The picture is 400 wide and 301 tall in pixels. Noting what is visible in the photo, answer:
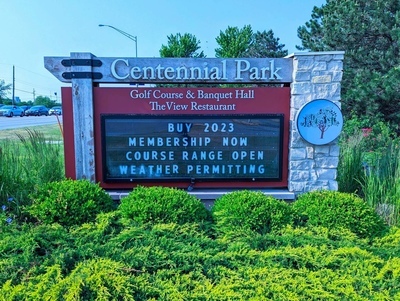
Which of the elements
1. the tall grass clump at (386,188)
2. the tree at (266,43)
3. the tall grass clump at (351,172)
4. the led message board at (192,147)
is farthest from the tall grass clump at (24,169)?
the tree at (266,43)

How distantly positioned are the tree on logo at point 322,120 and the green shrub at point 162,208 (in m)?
1.96

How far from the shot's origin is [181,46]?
1683 centimetres

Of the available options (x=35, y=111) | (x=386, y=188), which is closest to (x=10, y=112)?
(x=35, y=111)

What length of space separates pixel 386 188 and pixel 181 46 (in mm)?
14121

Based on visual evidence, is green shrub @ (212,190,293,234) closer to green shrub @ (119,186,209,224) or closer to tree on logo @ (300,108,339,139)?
green shrub @ (119,186,209,224)

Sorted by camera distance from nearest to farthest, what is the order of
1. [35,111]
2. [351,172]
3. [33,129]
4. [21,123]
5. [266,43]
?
1. [351,172]
2. [33,129]
3. [266,43]
4. [21,123]
5. [35,111]

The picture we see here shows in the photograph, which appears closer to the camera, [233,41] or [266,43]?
[233,41]

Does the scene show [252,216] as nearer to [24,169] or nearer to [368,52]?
[24,169]

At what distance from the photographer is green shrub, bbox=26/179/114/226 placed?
142 inches

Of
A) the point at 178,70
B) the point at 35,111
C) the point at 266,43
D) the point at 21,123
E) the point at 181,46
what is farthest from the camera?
the point at 35,111

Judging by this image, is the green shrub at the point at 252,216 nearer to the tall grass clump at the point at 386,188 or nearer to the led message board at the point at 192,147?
the led message board at the point at 192,147

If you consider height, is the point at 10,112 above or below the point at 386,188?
above

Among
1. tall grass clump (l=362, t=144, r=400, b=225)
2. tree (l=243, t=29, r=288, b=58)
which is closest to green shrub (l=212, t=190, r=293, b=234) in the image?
tall grass clump (l=362, t=144, r=400, b=225)

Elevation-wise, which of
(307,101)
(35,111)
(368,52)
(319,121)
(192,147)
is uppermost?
(368,52)
